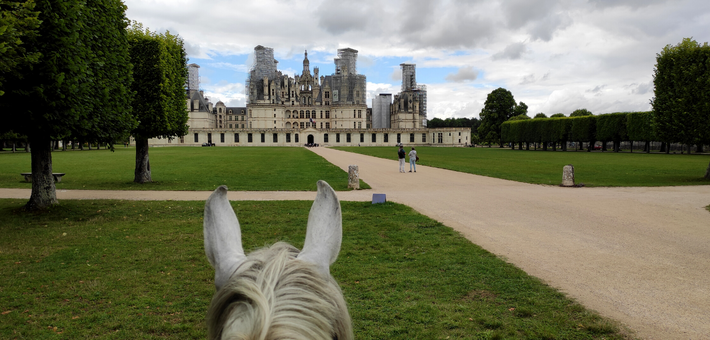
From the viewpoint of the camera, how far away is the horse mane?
120cm

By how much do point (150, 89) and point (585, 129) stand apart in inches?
2526

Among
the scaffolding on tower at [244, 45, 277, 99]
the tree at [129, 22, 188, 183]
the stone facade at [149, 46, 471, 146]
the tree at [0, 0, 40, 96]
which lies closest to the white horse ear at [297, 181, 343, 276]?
the tree at [0, 0, 40, 96]

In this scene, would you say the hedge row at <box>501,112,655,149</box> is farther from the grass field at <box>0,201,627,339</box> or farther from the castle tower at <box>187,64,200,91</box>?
the castle tower at <box>187,64,200,91</box>

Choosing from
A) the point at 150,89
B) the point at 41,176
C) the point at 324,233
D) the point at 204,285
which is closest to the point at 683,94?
the point at 204,285

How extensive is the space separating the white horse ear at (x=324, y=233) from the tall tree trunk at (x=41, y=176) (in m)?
12.5

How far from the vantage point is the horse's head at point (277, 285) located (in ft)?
4.00

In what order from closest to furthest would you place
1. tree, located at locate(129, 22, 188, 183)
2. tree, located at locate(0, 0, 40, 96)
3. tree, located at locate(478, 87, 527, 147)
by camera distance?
tree, located at locate(0, 0, 40, 96) → tree, located at locate(129, 22, 188, 183) → tree, located at locate(478, 87, 527, 147)

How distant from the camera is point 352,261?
6707 mm

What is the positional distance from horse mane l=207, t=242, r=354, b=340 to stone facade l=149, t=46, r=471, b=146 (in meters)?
103

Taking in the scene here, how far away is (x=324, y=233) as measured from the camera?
1655 mm

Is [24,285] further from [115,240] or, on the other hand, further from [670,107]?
[670,107]

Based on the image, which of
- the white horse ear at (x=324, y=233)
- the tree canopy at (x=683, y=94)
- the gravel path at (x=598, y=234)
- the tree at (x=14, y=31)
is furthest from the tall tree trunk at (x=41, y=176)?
the tree canopy at (x=683, y=94)

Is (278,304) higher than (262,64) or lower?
lower

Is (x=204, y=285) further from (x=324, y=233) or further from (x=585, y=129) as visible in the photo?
(x=585, y=129)
